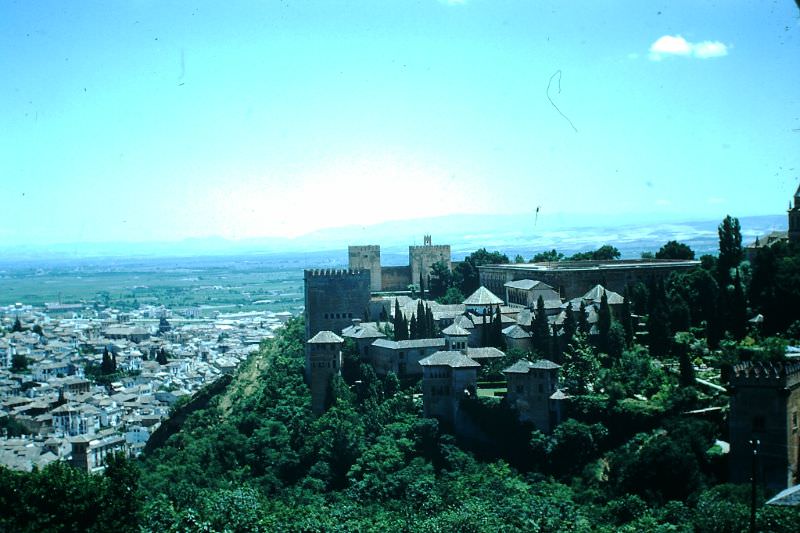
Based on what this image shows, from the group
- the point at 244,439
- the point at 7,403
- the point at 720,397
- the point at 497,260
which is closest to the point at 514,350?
the point at 720,397

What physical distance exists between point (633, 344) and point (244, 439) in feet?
38.0

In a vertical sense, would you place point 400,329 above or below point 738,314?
below

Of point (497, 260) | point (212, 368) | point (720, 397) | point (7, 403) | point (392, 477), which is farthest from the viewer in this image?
point (212, 368)

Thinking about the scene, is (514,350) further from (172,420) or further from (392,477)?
(172,420)

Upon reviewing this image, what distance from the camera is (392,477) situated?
23.2 m

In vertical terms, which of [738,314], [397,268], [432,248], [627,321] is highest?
[432,248]

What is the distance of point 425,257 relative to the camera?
45.1 metres

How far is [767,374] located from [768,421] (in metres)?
0.94

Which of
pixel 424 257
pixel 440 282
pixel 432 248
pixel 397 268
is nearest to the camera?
pixel 440 282

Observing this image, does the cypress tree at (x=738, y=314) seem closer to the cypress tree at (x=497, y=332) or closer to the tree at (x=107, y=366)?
the cypress tree at (x=497, y=332)

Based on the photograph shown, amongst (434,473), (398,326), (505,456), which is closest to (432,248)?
(398,326)

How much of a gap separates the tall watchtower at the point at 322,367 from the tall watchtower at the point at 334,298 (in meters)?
4.31

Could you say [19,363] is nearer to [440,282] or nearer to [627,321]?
[440,282]

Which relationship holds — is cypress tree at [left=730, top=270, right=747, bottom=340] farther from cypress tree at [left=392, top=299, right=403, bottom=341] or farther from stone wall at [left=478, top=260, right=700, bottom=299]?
cypress tree at [left=392, top=299, right=403, bottom=341]
